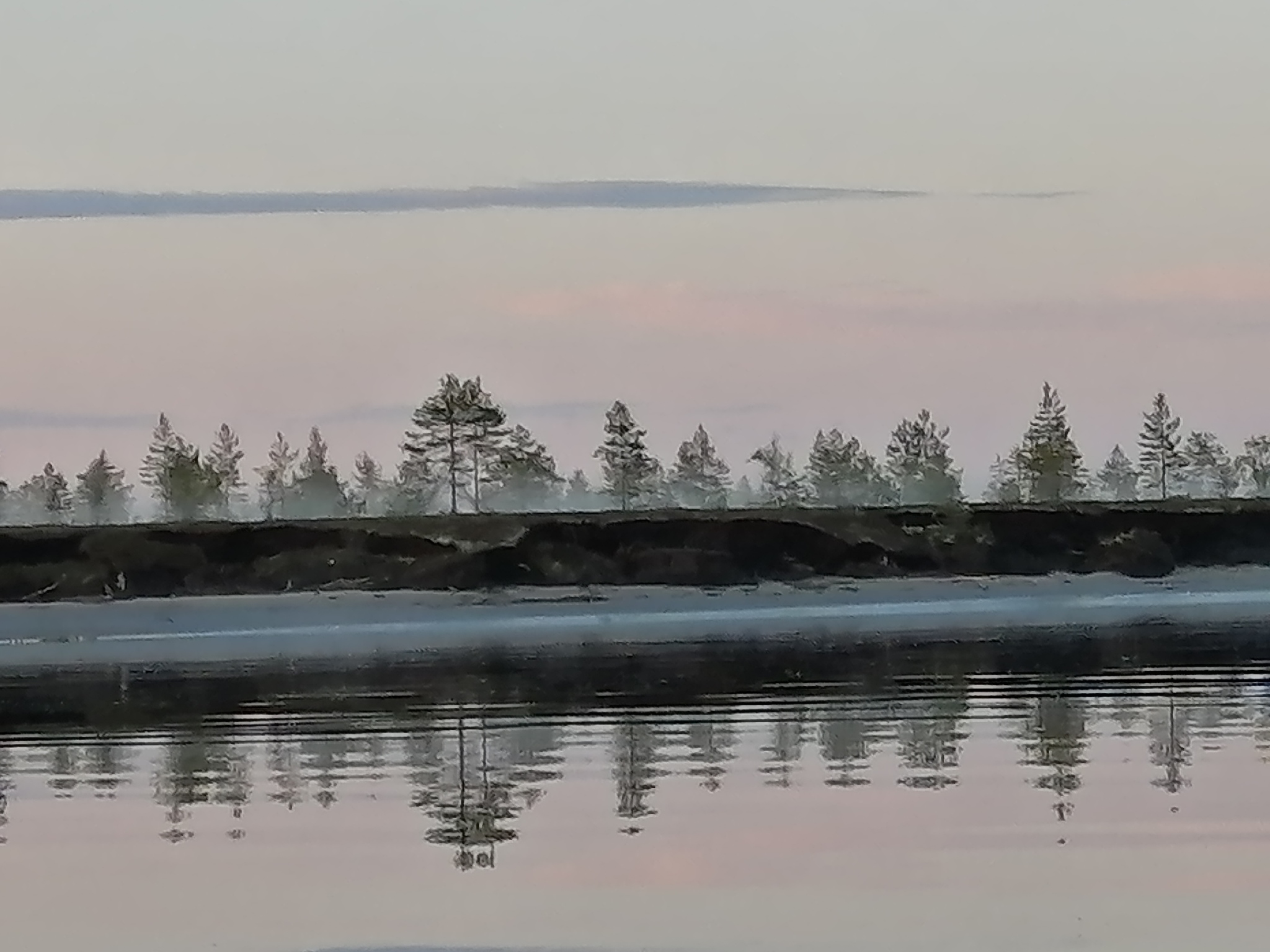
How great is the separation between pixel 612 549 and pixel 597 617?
1024 cm

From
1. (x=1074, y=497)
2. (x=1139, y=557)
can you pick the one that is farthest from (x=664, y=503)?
(x=1139, y=557)

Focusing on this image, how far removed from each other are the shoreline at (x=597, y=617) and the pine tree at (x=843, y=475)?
56.5 meters

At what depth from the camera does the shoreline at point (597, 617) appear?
39938 millimetres

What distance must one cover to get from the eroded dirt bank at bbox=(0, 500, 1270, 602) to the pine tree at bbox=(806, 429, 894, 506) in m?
51.9

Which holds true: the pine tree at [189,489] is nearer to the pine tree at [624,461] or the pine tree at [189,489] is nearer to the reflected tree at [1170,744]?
the pine tree at [624,461]

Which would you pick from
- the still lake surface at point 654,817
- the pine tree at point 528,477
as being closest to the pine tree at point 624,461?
the pine tree at point 528,477

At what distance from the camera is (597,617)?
49.5 metres

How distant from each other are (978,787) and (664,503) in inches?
3460

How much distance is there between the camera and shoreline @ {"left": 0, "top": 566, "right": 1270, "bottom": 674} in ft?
131

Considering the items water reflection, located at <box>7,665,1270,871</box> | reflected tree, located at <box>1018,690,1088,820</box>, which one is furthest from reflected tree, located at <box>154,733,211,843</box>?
reflected tree, located at <box>1018,690,1088,820</box>

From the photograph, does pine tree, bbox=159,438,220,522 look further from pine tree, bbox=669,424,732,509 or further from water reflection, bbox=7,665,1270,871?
water reflection, bbox=7,665,1270,871

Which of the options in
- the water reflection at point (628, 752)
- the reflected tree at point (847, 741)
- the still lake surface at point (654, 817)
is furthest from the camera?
the reflected tree at point (847, 741)

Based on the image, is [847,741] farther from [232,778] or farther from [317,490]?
[317,490]

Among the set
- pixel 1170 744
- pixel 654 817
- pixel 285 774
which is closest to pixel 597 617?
pixel 1170 744
